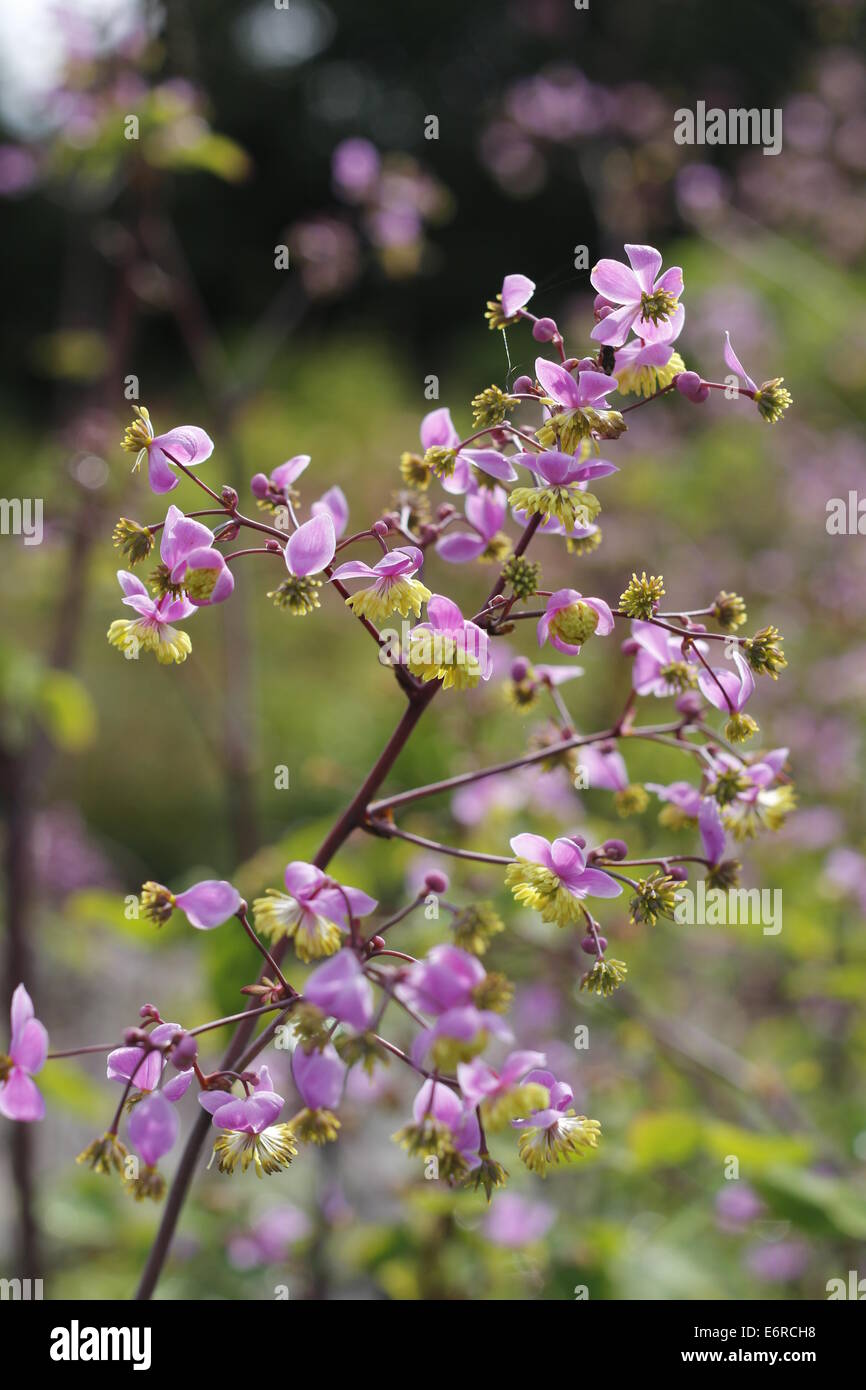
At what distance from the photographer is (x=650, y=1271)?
5.24 feet

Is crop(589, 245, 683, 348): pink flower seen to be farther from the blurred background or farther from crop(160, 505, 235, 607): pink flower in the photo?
crop(160, 505, 235, 607): pink flower

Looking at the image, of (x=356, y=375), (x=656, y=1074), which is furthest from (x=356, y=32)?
(x=656, y=1074)

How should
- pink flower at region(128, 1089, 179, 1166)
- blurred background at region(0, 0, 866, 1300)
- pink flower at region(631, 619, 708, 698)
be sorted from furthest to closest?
blurred background at region(0, 0, 866, 1300) < pink flower at region(631, 619, 708, 698) < pink flower at region(128, 1089, 179, 1166)

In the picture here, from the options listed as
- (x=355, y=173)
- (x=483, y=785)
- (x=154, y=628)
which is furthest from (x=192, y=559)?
(x=355, y=173)

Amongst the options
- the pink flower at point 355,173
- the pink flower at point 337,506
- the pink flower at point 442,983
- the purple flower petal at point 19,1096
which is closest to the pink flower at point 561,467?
the pink flower at point 337,506

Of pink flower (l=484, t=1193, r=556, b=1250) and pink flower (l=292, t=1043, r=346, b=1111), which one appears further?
pink flower (l=484, t=1193, r=556, b=1250)

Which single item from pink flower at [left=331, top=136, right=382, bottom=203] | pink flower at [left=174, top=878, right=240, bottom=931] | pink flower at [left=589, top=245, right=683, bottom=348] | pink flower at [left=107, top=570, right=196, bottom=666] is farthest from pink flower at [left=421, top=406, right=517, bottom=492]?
pink flower at [left=331, top=136, right=382, bottom=203]

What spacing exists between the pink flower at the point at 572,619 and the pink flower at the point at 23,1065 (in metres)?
0.44

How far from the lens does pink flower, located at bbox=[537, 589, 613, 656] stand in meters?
0.75

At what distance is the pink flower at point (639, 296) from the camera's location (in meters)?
0.75

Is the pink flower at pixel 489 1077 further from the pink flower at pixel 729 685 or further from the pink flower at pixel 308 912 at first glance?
the pink flower at pixel 729 685

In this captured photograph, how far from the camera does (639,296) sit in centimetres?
76

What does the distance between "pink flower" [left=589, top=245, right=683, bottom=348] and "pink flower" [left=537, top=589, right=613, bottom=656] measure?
173 mm
